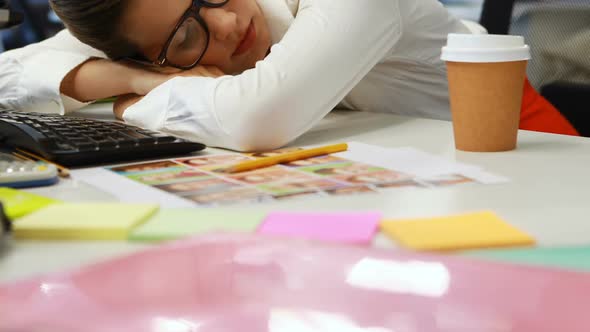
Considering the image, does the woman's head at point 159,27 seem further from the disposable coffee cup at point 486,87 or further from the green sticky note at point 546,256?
the green sticky note at point 546,256

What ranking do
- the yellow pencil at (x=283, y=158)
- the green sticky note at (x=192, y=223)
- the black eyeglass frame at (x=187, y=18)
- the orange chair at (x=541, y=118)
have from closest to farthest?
the green sticky note at (x=192, y=223)
the yellow pencil at (x=283, y=158)
the black eyeglass frame at (x=187, y=18)
the orange chair at (x=541, y=118)

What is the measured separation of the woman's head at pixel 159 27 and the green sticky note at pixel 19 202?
0.49 m

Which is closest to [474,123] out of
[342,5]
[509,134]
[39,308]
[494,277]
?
[509,134]

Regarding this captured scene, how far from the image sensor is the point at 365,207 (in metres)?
0.52

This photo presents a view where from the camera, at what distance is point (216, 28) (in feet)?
3.39

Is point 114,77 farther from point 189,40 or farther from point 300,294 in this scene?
point 300,294

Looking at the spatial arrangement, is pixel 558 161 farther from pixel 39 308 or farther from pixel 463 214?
pixel 39 308

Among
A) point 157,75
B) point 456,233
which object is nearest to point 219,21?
point 157,75

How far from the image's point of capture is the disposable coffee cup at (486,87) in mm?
711

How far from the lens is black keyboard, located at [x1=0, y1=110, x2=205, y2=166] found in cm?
72

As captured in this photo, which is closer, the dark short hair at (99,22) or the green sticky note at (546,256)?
the green sticky note at (546,256)

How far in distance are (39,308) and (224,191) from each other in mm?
249

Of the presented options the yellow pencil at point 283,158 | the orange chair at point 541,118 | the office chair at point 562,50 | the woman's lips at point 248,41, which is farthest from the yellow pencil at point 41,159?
the office chair at point 562,50

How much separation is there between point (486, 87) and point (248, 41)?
477mm
